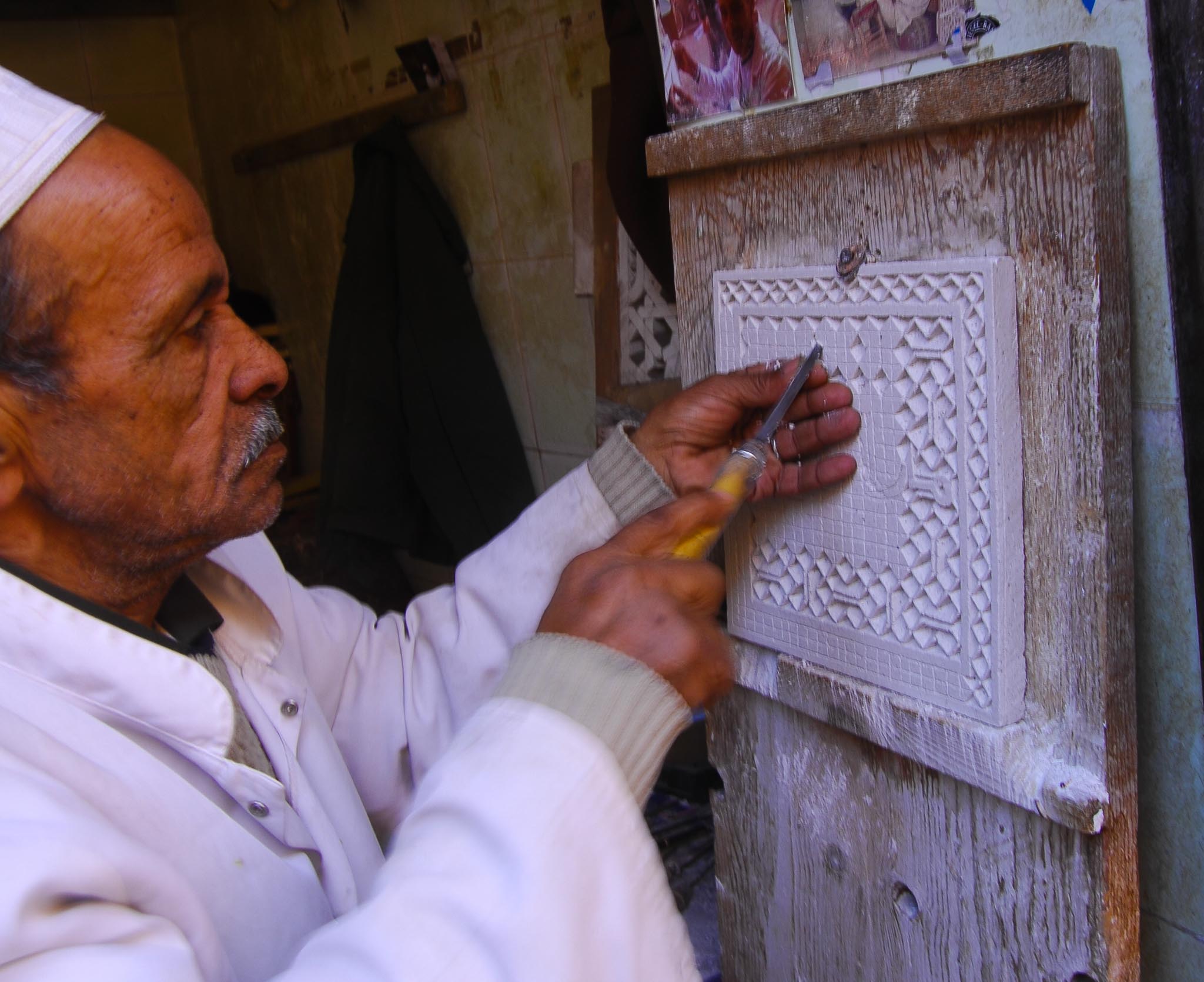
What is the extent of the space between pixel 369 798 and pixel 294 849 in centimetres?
32

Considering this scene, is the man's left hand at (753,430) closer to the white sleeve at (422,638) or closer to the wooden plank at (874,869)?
the white sleeve at (422,638)

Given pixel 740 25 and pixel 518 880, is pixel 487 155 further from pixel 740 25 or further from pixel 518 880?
pixel 518 880

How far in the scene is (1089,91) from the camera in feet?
2.18

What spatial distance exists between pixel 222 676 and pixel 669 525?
0.52 m

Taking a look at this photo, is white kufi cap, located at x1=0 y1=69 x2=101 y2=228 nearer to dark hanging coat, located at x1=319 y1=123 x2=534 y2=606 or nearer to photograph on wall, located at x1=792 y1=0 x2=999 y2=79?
photograph on wall, located at x1=792 y1=0 x2=999 y2=79

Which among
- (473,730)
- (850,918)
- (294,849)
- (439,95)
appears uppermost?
(439,95)

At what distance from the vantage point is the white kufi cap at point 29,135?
80cm

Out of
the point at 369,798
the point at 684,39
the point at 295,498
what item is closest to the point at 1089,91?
the point at 684,39

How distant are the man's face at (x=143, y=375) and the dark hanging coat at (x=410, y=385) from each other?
1192 millimetres

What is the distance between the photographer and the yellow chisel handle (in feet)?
2.99

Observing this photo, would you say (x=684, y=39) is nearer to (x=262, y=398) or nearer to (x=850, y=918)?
(x=262, y=398)

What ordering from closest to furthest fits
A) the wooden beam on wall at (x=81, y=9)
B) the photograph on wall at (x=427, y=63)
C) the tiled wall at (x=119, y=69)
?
1. the photograph on wall at (x=427, y=63)
2. the wooden beam on wall at (x=81, y=9)
3. the tiled wall at (x=119, y=69)

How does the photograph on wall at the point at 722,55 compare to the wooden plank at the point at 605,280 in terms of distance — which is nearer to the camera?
the photograph on wall at the point at 722,55

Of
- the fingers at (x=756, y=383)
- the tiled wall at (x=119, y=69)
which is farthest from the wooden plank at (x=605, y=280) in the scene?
the tiled wall at (x=119, y=69)
